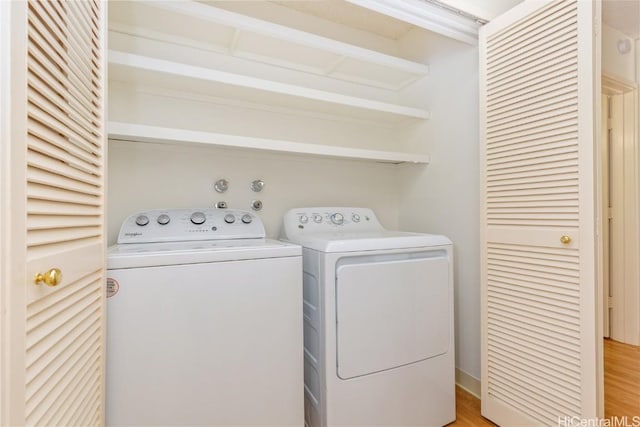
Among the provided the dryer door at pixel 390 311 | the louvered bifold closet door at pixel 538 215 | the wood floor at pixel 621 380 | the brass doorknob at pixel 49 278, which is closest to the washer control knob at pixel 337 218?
the dryer door at pixel 390 311

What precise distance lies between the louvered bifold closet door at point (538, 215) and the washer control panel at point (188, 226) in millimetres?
1311

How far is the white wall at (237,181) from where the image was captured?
1699mm

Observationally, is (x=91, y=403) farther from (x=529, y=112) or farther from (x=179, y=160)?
(x=529, y=112)

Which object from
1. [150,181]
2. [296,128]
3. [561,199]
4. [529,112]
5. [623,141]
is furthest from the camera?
[623,141]

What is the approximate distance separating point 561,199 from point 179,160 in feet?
6.36

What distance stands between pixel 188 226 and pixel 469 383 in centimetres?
190

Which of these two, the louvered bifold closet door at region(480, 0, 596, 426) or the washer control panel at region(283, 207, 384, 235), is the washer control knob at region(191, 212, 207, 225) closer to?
the washer control panel at region(283, 207, 384, 235)

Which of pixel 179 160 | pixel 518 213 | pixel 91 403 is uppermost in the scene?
pixel 179 160

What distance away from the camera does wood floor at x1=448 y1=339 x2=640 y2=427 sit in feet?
5.35

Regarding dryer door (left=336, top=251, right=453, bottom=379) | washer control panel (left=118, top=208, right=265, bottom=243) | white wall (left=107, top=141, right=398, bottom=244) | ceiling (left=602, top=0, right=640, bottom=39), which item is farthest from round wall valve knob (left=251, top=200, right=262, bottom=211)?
ceiling (left=602, top=0, right=640, bottom=39)

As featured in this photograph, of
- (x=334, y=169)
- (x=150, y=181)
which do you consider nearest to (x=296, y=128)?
(x=334, y=169)

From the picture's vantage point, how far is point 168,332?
1165 mm

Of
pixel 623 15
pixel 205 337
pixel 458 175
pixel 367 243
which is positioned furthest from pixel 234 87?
pixel 623 15

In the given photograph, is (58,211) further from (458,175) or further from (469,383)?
(469,383)
